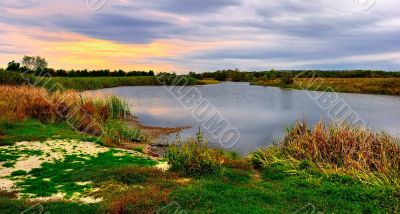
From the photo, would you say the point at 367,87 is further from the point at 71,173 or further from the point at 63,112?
the point at 71,173

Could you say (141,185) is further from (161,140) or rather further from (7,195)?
(161,140)

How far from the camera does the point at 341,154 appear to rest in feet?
41.5

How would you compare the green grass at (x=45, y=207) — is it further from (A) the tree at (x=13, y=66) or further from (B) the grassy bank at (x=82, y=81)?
(A) the tree at (x=13, y=66)

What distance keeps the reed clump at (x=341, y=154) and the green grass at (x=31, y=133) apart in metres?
8.84

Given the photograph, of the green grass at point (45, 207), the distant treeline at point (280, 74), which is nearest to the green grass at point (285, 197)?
the green grass at point (45, 207)

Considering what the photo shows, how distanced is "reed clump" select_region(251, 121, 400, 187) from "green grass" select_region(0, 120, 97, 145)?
884cm

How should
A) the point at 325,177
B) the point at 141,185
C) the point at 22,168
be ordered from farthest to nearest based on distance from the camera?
the point at 22,168 → the point at 325,177 → the point at 141,185

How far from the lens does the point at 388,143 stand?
12.8 m

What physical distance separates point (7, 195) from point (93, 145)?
707 centimetres

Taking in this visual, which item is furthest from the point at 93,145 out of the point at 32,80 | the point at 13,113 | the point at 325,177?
the point at 32,80

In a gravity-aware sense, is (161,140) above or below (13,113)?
below

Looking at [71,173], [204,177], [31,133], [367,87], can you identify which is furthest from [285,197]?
[367,87]

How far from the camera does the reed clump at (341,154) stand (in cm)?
1129

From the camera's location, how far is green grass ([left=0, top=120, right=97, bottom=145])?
668 inches
